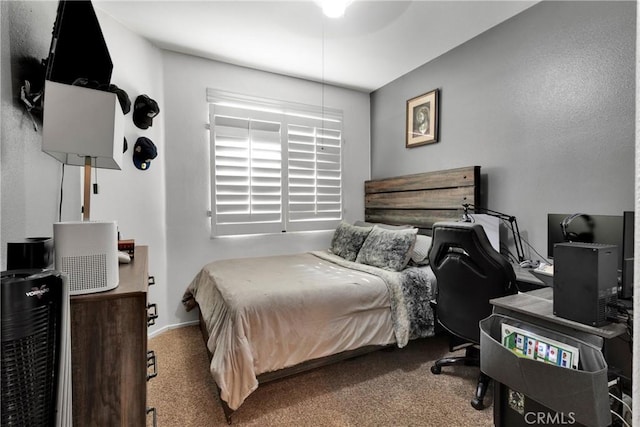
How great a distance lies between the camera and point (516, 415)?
56.4 inches

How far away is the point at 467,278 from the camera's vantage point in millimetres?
1896

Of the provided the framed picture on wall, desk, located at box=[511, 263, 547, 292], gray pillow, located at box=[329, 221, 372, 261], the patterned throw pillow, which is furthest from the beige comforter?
the framed picture on wall

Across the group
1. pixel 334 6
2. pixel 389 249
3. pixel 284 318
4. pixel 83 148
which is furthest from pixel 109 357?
pixel 334 6

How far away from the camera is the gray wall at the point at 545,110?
193cm

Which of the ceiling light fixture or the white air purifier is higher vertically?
the ceiling light fixture

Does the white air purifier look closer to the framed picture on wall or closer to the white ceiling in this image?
the white ceiling

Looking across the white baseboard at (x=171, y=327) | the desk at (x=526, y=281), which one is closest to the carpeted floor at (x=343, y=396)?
the white baseboard at (x=171, y=327)

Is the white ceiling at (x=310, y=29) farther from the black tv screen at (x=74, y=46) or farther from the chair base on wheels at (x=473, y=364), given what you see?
the chair base on wheels at (x=473, y=364)

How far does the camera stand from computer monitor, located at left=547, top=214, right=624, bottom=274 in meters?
1.74

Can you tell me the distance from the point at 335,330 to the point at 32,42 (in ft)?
7.14

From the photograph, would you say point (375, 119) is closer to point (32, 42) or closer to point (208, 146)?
point (208, 146)

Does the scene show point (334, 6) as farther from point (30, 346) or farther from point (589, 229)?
point (30, 346)

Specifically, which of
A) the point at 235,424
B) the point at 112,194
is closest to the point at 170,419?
the point at 235,424

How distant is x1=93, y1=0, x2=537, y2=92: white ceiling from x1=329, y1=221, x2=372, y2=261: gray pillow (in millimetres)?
1845
